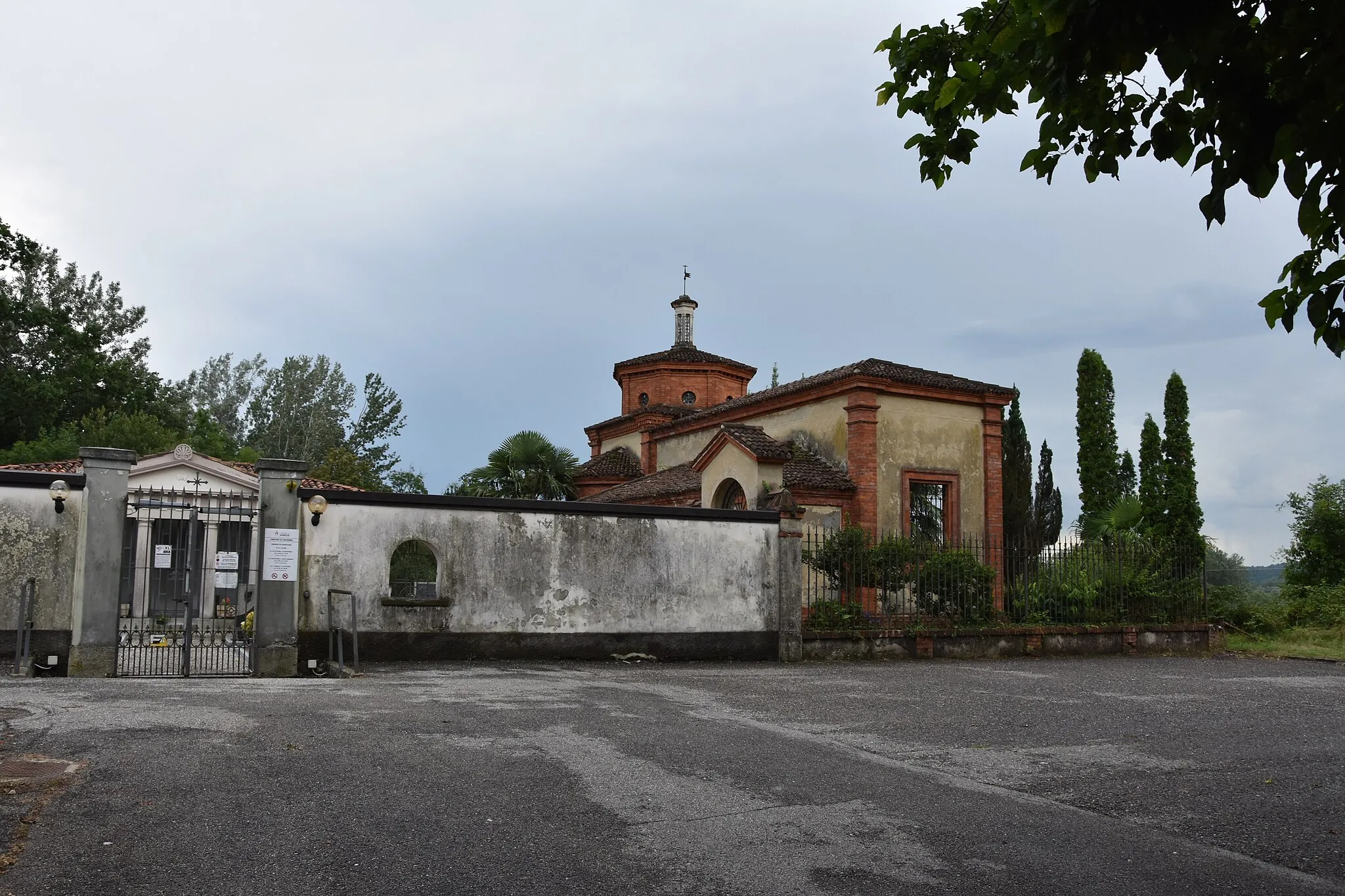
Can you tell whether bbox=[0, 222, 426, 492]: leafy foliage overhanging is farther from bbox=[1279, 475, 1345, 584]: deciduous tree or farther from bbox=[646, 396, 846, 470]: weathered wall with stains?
bbox=[1279, 475, 1345, 584]: deciduous tree

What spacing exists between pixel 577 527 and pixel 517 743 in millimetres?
8326

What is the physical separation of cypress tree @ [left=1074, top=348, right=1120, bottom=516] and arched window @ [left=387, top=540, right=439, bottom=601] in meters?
21.4

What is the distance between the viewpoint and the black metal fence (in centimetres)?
1744

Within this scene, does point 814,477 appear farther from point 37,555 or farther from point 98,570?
point 37,555

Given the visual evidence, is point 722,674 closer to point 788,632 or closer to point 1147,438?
point 788,632

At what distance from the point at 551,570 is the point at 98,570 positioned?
19.5ft

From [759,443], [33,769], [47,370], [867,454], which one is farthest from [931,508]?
[47,370]

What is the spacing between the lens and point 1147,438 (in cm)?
3428

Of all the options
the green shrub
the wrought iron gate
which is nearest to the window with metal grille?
the green shrub

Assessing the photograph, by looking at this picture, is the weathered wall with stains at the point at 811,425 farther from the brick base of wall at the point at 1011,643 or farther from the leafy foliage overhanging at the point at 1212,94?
the leafy foliage overhanging at the point at 1212,94

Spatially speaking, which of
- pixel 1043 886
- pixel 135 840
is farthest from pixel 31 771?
pixel 1043 886

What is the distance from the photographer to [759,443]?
75.7 ft

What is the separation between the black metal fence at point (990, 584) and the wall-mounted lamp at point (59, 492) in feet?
35.7

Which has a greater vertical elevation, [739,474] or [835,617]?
[739,474]
